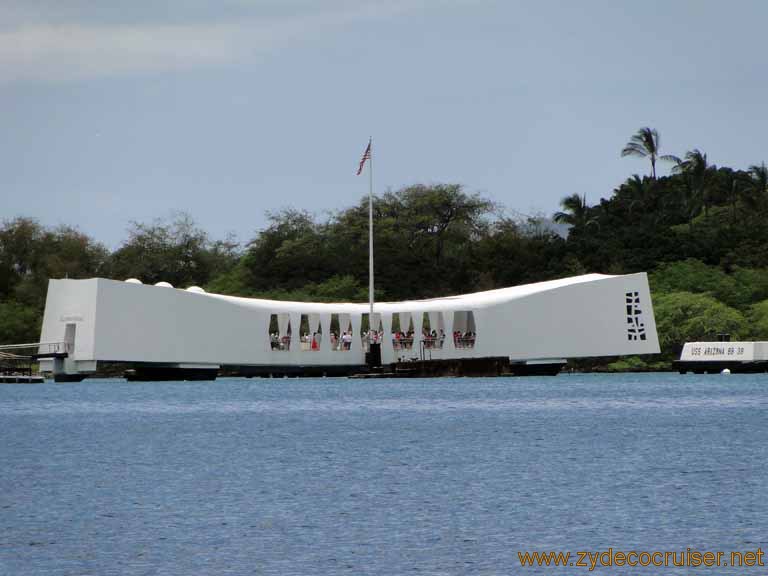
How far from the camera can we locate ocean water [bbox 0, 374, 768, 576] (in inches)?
744

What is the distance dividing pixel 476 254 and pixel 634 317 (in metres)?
24.6

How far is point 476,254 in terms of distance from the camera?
94938mm

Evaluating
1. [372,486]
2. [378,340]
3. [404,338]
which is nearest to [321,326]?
[378,340]

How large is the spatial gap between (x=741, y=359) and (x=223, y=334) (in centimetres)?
2487

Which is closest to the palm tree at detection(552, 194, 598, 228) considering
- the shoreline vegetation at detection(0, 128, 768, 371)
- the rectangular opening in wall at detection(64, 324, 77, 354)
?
the shoreline vegetation at detection(0, 128, 768, 371)

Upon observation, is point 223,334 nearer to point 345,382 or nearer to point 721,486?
point 345,382

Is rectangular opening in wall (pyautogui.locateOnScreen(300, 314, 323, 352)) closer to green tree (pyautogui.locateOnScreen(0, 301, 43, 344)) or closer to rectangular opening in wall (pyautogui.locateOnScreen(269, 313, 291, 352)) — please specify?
rectangular opening in wall (pyautogui.locateOnScreen(269, 313, 291, 352))

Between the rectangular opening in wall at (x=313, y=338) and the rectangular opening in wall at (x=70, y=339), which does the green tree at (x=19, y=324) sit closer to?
the rectangular opening in wall at (x=313, y=338)

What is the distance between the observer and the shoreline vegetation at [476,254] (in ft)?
272

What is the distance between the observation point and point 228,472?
28.0m

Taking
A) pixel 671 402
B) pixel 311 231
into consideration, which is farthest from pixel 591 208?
pixel 671 402

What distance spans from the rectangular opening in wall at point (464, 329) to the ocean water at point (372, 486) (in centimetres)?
2507

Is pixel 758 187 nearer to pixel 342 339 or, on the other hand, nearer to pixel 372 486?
pixel 342 339

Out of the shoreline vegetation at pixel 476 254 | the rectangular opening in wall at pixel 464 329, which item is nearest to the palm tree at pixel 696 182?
the shoreline vegetation at pixel 476 254
